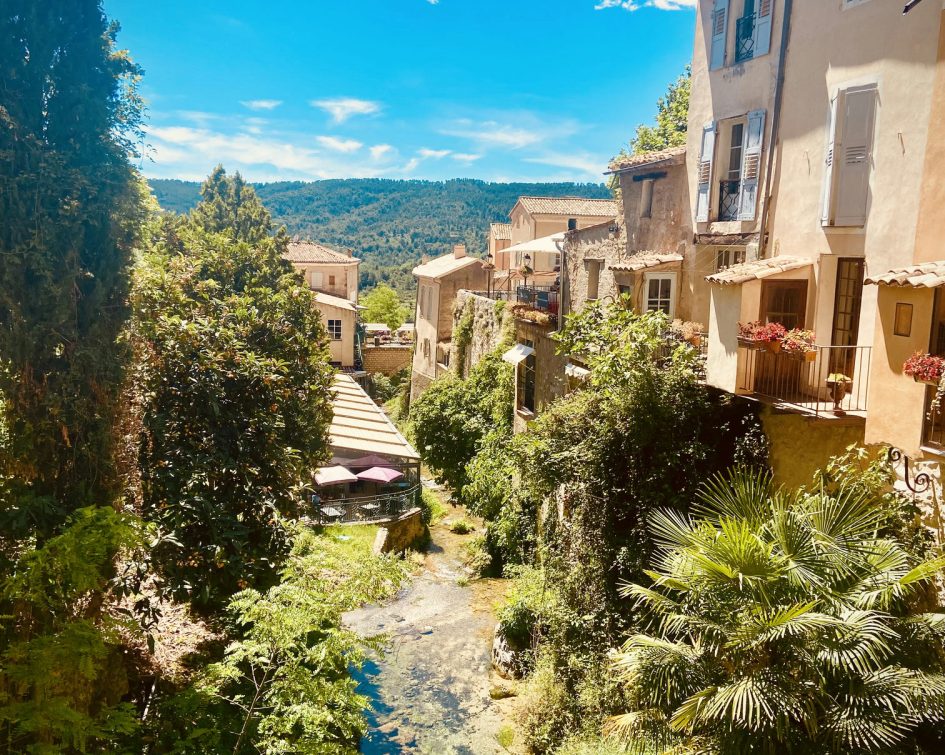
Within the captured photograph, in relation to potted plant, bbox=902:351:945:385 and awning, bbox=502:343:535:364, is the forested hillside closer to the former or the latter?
awning, bbox=502:343:535:364

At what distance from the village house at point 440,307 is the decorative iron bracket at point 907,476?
2748cm

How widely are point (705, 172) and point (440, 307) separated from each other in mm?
24481

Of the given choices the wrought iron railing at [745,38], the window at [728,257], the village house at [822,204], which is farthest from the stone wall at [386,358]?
the wrought iron railing at [745,38]

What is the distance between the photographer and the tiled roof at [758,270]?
11.0 metres

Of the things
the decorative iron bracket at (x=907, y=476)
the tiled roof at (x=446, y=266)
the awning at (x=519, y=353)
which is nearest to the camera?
the decorative iron bracket at (x=907, y=476)

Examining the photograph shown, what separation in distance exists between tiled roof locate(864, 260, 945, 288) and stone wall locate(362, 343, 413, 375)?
4458 centimetres

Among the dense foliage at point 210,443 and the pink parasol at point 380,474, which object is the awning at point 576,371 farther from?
the pink parasol at point 380,474

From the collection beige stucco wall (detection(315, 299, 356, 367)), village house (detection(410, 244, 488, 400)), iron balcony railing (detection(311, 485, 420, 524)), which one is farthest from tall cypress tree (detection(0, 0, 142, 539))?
beige stucco wall (detection(315, 299, 356, 367))

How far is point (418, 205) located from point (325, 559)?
126 metres

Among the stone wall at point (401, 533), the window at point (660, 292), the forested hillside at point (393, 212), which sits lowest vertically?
the stone wall at point (401, 533)

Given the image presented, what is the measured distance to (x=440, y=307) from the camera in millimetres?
Result: 38094

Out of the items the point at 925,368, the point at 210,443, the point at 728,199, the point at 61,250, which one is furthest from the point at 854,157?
the point at 61,250

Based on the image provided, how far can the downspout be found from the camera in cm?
1243

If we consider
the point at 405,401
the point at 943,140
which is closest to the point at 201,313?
the point at 943,140
